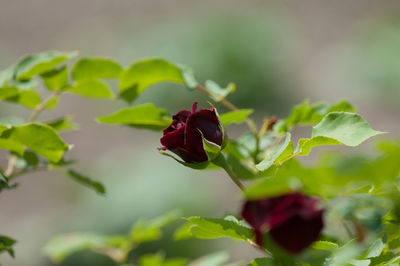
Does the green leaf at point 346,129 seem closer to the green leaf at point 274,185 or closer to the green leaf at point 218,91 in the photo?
the green leaf at point 274,185

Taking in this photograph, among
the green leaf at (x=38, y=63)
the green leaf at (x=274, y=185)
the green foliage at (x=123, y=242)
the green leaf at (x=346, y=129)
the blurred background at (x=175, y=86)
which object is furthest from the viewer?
the blurred background at (x=175, y=86)

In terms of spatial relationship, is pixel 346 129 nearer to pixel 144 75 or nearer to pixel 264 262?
pixel 264 262

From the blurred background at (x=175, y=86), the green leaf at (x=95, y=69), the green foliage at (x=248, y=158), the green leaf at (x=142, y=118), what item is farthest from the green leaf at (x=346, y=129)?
the blurred background at (x=175, y=86)

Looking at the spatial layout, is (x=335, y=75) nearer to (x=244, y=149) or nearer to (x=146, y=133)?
(x=146, y=133)

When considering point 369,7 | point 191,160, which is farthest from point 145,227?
point 369,7

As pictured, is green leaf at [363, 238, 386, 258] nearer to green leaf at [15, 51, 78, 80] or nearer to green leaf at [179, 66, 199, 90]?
green leaf at [179, 66, 199, 90]

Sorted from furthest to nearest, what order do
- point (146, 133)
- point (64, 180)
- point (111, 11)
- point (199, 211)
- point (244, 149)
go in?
point (111, 11) < point (146, 133) < point (64, 180) < point (199, 211) < point (244, 149)
